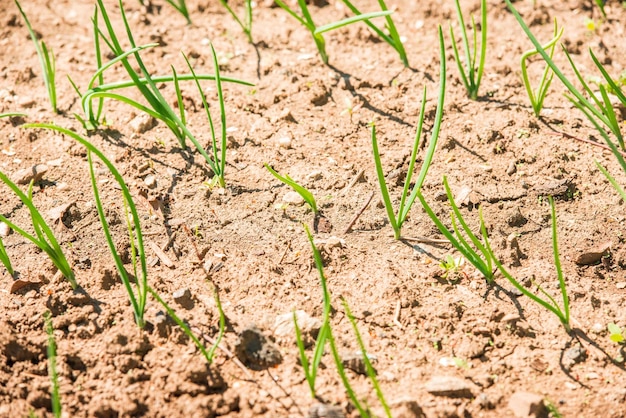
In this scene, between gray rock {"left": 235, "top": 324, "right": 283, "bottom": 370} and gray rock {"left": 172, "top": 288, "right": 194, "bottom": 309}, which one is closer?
gray rock {"left": 235, "top": 324, "right": 283, "bottom": 370}

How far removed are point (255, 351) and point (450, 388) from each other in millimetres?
530

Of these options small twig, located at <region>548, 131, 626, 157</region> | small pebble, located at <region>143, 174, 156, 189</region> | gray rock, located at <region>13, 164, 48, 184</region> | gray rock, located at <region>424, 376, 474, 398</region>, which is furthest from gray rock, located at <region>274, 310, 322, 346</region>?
small twig, located at <region>548, 131, 626, 157</region>

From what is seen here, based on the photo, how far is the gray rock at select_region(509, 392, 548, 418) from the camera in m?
1.61

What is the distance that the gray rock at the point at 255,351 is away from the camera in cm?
175

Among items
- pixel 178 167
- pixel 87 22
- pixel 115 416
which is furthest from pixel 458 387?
pixel 87 22

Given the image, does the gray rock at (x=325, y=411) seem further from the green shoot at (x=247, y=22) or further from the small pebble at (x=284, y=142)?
the green shoot at (x=247, y=22)

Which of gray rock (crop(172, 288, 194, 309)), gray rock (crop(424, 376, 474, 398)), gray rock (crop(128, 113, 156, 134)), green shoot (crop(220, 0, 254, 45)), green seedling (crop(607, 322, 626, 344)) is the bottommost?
gray rock (crop(424, 376, 474, 398))

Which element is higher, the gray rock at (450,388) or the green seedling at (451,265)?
the green seedling at (451,265)

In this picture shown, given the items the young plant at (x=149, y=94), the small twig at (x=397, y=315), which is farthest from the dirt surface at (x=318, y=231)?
the young plant at (x=149, y=94)

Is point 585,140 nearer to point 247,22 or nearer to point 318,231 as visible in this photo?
point 318,231

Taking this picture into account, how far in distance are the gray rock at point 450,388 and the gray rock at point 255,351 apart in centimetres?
42

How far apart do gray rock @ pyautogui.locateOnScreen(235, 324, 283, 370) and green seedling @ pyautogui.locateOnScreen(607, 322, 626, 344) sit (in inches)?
36.7

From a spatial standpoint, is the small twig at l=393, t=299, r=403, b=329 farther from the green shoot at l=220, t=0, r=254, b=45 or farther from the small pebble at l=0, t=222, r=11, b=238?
the green shoot at l=220, t=0, r=254, b=45

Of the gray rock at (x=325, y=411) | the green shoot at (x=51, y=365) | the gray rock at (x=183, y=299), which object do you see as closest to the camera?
the green shoot at (x=51, y=365)
